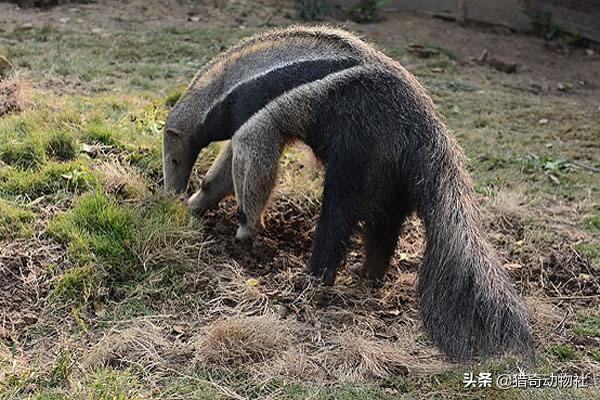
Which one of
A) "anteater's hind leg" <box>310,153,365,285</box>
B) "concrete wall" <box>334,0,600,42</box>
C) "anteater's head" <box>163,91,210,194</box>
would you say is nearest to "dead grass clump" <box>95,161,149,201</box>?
"anteater's head" <box>163,91,210,194</box>

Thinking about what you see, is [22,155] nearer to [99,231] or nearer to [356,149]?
[99,231]

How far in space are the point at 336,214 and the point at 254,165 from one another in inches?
25.5

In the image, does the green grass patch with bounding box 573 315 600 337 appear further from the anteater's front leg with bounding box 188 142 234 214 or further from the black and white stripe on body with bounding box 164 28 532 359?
the anteater's front leg with bounding box 188 142 234 214

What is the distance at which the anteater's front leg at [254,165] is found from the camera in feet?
17.0

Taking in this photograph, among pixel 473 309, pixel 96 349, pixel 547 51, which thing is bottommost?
pixel 547 51

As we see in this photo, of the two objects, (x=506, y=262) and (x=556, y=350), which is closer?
(x=556, y=350)

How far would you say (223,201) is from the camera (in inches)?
242

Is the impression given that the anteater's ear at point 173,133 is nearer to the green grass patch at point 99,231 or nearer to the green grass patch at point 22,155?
the green grass patch at point 99,231

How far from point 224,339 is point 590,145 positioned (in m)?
5.43

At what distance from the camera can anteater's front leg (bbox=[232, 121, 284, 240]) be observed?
5.18 meters

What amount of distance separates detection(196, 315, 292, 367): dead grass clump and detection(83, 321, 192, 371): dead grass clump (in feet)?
0.46

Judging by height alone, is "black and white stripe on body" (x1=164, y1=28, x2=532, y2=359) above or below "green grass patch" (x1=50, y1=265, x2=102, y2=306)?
above

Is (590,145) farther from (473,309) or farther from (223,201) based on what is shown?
(473,309)

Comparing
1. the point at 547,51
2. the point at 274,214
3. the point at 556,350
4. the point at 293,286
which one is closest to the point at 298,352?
the point at 293,286
